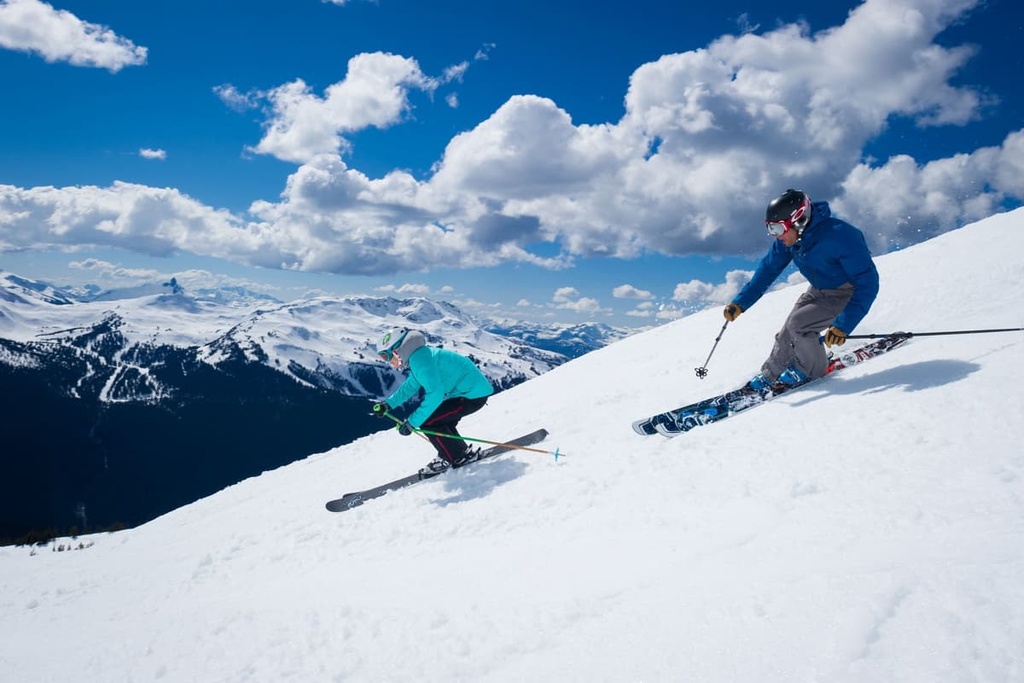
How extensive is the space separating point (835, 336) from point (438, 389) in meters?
6.69

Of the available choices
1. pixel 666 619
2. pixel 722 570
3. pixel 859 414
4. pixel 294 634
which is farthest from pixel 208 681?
pixel 859 414

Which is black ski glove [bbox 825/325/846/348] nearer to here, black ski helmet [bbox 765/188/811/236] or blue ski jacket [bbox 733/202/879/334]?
blue ski jacket [bbox 733/202/879/334]

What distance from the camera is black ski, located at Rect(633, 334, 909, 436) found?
8422 millimetres

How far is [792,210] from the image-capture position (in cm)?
799

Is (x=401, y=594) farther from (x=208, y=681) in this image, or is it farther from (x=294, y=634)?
(x=208, y=681)

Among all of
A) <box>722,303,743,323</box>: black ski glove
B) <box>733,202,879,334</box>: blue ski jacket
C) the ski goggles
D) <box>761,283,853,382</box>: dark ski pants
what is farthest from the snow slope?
the ski goggles

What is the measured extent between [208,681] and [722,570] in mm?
4654

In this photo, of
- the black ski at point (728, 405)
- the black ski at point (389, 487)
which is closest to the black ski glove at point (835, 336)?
the black ski at point (728, 405)

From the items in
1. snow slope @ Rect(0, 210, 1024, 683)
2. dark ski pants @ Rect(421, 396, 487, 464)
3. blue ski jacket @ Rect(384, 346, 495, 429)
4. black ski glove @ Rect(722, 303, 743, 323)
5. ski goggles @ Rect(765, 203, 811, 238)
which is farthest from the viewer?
dark ski pants @ Rect(421, 396, 487, 464)

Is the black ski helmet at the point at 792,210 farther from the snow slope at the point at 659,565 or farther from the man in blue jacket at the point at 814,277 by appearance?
the snow slope at the point at 659,565

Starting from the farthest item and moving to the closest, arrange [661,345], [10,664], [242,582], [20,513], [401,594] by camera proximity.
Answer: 1. [20,513]
2. [661,345]
3. [242,582]
4. [10,664]
5. [401,594]

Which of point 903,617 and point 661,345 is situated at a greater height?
point 661,345

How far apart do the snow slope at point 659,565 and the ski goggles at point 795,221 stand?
268cm

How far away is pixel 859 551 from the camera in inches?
148
